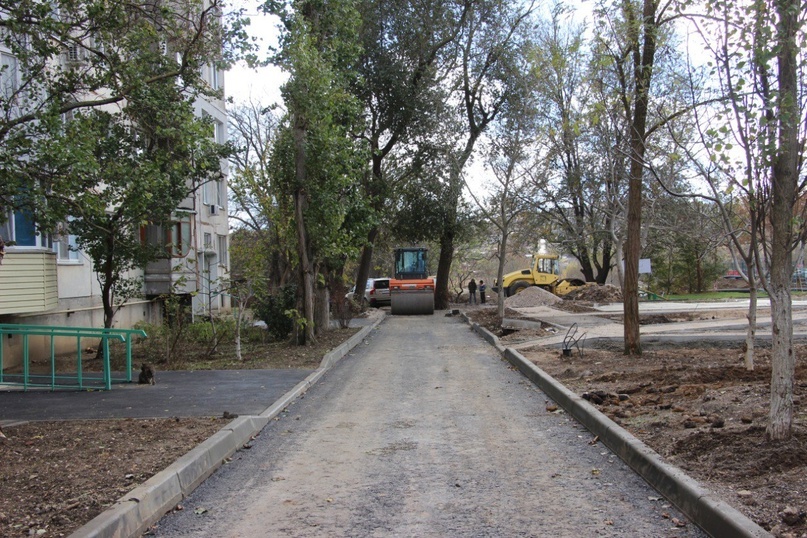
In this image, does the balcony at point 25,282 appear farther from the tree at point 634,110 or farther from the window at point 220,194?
the window at point 220,194

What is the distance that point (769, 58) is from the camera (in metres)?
5.92

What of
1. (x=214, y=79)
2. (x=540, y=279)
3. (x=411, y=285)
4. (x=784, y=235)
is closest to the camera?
(x=784, y=235)

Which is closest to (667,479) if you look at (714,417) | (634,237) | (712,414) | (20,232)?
→ (714,417)

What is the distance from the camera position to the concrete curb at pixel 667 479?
461 cm

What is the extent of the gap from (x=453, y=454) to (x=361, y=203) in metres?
13.6

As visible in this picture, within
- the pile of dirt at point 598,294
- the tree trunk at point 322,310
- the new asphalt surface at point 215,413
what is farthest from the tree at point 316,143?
the pile of dirt at point 598,294

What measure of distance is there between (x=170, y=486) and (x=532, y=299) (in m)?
35.6

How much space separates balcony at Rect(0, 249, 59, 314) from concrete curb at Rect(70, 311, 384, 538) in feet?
26.1

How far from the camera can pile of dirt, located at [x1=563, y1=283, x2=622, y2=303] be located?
3972 cm

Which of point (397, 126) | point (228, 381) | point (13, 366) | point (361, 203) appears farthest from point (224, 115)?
point (228, 381)

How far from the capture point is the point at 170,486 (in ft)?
19.2

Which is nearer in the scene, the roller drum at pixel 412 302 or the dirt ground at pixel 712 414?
the dirt ground at pixel 712 414

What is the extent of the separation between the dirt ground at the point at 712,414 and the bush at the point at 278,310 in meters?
8.03

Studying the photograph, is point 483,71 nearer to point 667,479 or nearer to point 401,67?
point 401,67
